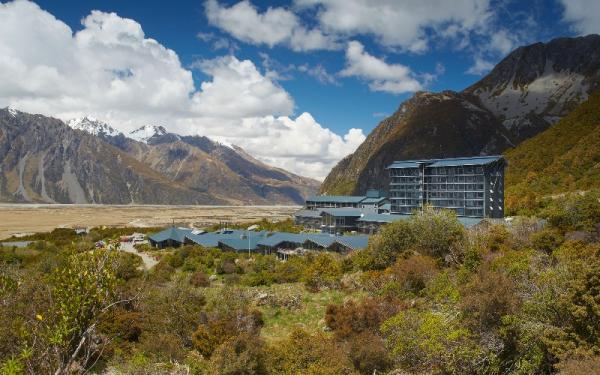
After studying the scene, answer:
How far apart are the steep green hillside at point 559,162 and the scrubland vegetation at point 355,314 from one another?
93.8 feet

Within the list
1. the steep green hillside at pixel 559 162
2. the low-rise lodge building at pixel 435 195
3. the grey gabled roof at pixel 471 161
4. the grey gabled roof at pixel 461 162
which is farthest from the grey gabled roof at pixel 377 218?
the steep green hillside at pixel 559 162

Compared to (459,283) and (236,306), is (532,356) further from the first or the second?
(236,306)

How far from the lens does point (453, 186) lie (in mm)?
77000

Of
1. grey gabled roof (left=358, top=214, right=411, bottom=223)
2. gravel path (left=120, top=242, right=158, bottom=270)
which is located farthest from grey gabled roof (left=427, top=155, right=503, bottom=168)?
gravel path (left=120, top=242, right=158, bottom=270)

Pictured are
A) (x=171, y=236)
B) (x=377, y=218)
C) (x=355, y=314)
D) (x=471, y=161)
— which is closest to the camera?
(x=355, y=314)

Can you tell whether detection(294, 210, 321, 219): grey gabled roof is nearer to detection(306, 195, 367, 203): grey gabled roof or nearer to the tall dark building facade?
detection(306, 195, 367, 203): grey gabled roof

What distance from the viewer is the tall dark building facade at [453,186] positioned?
7112cm

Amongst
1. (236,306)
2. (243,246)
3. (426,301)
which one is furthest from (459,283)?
(243,246)

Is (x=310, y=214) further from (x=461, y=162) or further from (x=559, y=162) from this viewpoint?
(x=559, y=162)

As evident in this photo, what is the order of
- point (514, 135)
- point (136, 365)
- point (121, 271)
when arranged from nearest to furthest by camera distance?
point (136, 365)
point (121, 271)
point (514, 135)

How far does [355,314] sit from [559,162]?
69204 millimetres

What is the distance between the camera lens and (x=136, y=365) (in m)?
18.4

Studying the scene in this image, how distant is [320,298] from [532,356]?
61.9 feet

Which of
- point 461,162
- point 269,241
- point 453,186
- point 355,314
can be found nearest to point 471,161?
point 461,162
